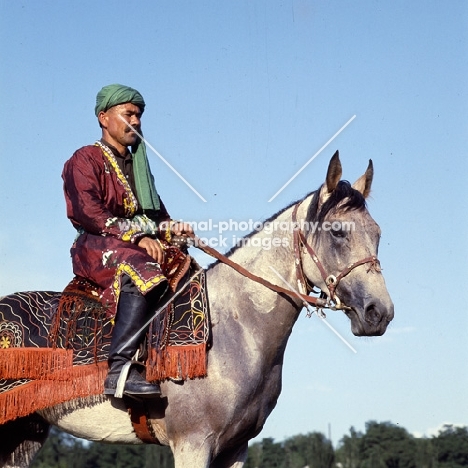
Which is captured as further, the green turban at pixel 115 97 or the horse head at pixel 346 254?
the green turban at pixel 115 97

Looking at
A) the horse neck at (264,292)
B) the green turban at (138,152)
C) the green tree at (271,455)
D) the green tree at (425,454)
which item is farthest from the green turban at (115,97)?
the green tree at (271,455)

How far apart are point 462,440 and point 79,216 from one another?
11494 millimetres

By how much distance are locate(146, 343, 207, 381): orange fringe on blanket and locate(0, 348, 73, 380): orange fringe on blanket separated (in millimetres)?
835

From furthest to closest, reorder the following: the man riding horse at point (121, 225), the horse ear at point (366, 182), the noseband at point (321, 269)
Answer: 1. the horse ear at point (366, 182)
2. the man riding horse at point (121, 225)
3. the noseband at point (321, 269)

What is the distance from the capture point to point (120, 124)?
7371mm

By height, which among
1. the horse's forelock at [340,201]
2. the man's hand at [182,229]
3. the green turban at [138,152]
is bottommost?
the horse's forelock at [340,201]

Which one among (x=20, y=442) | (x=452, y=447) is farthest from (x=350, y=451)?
(x=20, y=442)

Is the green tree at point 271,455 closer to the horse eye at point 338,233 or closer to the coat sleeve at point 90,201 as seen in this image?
the coat sleeve at point 90,201

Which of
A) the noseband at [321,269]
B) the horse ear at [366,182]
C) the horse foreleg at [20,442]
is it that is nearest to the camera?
the noseband at [321,269]

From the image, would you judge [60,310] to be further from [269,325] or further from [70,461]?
[70,461]

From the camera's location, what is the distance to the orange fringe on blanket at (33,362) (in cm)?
703

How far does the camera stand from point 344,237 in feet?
21.0

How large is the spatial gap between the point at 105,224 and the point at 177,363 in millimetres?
1336

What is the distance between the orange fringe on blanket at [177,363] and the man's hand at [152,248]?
790 mm
